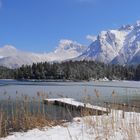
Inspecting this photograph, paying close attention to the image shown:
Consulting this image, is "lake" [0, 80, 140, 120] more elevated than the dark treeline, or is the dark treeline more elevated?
the dark treeline

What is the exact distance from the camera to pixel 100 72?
541ft

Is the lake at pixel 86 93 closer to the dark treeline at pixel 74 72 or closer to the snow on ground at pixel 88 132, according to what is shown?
the snow on ground at pixel 88 132

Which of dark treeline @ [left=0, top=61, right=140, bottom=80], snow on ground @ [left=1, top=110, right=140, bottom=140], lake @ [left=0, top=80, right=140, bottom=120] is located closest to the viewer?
snow on ground @ [left=1, top=110, right=140, bottom=140]

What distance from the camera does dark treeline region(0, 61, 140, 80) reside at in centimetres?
15232

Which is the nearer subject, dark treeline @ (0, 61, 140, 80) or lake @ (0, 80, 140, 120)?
lake @ (0, 80, 140, 120)

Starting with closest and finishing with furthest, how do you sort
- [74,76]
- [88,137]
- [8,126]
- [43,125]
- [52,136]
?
[88,137], [52,136], [43,125], [8,126], [74,76]

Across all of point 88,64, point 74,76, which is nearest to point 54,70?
point 74,76

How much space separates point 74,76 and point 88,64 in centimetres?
2137

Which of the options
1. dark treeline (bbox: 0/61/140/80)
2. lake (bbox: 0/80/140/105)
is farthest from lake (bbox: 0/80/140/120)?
dark treeline (bbox: 0/61/140/80)

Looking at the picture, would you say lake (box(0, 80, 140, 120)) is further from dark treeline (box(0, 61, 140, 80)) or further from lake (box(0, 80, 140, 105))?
dark treeline (box(0, 61, 140, 80))

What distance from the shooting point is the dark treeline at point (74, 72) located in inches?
5997

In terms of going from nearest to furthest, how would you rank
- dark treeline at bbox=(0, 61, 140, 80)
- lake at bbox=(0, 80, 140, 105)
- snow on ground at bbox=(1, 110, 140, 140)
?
1. snow on ground at bbox=(1, 110, 140, 140)
2. lake at bbox=(0, 80, 140, 105)
3. dark treeline at bbox=(0, 61, 140, 80)

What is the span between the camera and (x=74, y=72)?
5989 inches

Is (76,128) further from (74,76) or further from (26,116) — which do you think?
(74,76)
